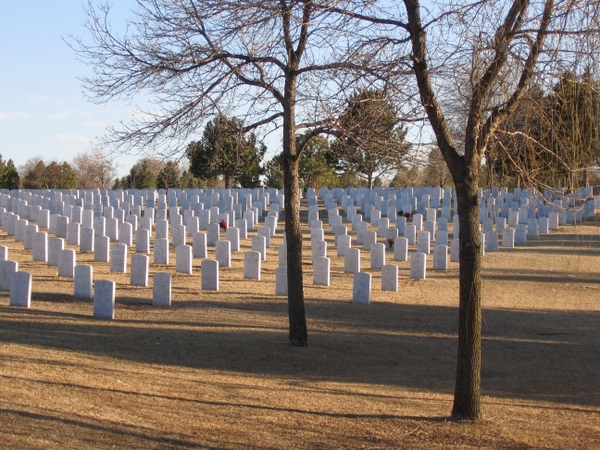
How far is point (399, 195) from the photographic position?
35.2 m

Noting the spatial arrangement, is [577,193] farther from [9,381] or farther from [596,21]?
[9,381]

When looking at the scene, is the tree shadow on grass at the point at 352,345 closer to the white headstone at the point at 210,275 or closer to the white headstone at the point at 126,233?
the white headstone at the point at 210,275

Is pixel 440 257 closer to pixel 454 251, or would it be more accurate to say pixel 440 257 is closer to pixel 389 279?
pixel 454 251

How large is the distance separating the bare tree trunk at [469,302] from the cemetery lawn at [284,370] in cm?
26

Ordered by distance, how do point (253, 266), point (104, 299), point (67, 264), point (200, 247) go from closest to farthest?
point (104, 299) → point (67, 264) → point (253, 266) → point (200, 247)

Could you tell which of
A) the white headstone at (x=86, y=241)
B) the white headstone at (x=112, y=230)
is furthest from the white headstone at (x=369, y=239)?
the white headstone at (x=86, y=241)

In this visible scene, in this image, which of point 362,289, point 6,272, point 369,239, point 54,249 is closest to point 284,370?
point 362,289

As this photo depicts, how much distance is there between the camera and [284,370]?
909 centimetres

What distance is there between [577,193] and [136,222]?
67.9 feet

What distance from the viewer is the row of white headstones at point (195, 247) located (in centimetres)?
1266

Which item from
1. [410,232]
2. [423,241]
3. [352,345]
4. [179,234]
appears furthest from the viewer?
[410,232]

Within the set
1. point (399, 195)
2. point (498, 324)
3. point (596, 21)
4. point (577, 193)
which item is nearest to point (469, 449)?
point (577, 193)

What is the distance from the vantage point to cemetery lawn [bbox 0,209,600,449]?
6039 mm

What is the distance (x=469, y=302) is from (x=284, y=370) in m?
3.48
